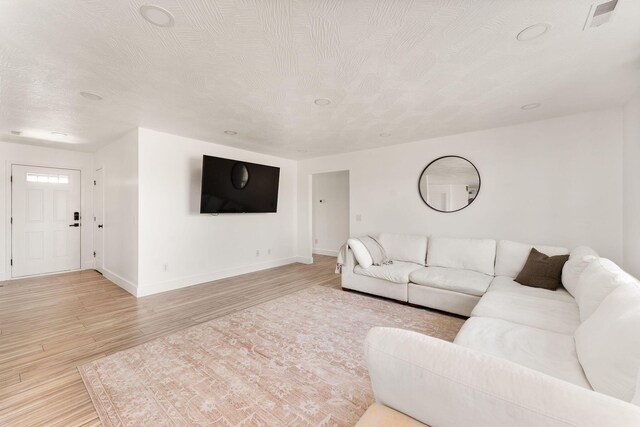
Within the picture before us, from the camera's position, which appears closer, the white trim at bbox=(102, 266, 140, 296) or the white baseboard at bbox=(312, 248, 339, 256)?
the white trim at bbox=(102, 266, 140, 296)

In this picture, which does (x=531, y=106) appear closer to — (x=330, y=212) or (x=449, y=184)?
(x=449, y=184)

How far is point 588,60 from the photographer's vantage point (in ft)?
6.70

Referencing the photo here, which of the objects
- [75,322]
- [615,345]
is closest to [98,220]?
[75,322]

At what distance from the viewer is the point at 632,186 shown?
2.72m

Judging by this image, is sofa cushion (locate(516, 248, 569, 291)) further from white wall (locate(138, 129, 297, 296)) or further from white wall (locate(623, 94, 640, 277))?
white wall (locate(138, 129, 297, 296))

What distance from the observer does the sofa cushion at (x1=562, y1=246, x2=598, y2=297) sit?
231 centimetres

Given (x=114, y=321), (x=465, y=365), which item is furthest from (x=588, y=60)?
(x=114, y=321)

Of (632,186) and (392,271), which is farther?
(392,271)

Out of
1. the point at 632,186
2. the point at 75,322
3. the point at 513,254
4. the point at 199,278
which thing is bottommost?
the point at 75,322

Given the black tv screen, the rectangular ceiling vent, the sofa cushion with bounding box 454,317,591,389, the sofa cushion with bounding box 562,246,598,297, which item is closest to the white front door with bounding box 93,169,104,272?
the black tv screen

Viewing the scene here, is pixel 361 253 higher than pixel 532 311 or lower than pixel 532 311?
higher

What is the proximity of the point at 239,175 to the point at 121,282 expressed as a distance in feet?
8.28

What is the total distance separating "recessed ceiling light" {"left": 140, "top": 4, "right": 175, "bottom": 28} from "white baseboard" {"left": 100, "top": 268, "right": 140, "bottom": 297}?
11.3 feet

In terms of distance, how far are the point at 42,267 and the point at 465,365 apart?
6907 millimetres
